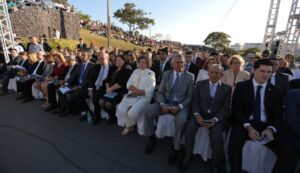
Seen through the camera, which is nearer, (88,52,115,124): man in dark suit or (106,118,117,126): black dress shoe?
(106,118,117,126): black dress shoe

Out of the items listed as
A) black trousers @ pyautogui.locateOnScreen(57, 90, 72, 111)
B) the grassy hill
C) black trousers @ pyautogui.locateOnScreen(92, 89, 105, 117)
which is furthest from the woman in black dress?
the grassy hill

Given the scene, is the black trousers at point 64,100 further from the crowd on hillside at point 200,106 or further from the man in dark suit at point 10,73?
the man in dark suit at point 10,73

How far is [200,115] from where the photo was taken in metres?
2.46

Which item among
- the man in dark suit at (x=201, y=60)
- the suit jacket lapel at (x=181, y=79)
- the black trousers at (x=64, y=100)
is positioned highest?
the man in dark suit at (x=201, y=60)

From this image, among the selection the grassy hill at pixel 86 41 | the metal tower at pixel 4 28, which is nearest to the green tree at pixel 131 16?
the grassy hill at pixel 86 41

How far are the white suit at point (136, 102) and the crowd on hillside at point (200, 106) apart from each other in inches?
0.5

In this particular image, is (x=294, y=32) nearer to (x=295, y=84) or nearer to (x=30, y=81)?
(x=295, y=84)

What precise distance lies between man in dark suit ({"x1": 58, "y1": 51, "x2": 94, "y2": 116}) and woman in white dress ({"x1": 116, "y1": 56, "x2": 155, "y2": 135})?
3.88 feet

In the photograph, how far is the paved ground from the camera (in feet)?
7.65

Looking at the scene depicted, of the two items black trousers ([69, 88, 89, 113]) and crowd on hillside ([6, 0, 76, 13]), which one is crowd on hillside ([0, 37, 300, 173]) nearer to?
black trousers ([69, 88, 89, 113])

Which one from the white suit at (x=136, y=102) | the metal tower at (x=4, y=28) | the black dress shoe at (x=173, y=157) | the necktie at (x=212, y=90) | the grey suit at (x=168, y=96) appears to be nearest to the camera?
the black dress shoe at (x=173, y=157)

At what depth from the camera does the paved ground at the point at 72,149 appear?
7.65ft

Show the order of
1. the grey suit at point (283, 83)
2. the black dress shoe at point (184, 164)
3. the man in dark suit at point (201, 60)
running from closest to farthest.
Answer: the black dress shoe at point (184, 164) → the grey suit at point (283, 83) → the man in dark suit at point (201, 60)

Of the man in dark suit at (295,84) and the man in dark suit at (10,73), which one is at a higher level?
the man in dark suit at (295,84)
